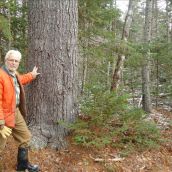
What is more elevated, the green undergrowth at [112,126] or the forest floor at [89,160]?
the green undergrowth at [112,126]

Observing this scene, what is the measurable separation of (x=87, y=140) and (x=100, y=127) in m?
0.38

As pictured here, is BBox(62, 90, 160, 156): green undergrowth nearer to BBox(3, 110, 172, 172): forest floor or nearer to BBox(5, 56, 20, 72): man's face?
BBox(3, 110, 172, 172): forest floor

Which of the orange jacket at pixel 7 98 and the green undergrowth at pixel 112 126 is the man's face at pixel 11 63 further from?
the green undergrowth at pixel 112 126

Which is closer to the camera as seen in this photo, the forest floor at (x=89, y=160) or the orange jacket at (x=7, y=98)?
→ the orange jacket at (x=7, y=98)

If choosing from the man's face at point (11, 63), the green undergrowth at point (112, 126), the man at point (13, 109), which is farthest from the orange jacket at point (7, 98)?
the green undergrowth at point (112, 126)

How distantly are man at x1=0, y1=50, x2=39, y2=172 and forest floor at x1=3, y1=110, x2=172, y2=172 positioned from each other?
285 millimetres

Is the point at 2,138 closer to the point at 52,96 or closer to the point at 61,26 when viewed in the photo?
the point at 52,96

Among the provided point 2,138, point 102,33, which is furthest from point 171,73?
point 2,138

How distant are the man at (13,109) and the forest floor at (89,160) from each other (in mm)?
285

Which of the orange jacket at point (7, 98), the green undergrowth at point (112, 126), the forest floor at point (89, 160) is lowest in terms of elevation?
the forest floor at point (89, 160)

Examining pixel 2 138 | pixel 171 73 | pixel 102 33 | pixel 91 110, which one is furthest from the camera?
pixel 171 73

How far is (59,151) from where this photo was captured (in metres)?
6.51

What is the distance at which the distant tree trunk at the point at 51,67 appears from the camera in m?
6.52

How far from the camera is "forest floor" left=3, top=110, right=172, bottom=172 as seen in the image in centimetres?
608
